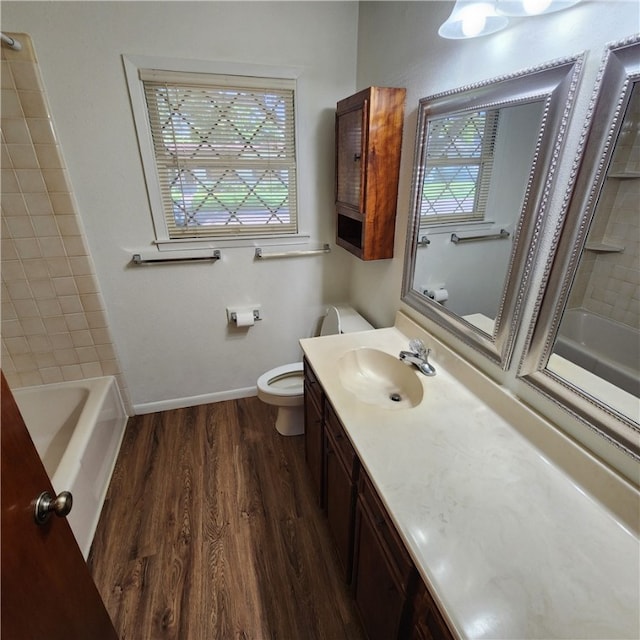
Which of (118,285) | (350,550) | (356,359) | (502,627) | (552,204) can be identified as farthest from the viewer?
(118,285)

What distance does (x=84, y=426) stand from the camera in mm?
1824

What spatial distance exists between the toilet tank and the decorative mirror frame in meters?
1.10

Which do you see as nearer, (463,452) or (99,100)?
(463,452)

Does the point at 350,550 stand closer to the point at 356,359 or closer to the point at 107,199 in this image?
the point at 356,359

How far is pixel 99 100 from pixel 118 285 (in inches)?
37.6

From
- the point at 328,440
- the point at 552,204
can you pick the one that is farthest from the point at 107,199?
the point at 552,204

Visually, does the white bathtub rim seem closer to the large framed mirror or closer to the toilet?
the toilet

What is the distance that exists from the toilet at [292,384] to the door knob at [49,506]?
1245mm

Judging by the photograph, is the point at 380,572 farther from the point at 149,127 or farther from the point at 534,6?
the point at 149,127

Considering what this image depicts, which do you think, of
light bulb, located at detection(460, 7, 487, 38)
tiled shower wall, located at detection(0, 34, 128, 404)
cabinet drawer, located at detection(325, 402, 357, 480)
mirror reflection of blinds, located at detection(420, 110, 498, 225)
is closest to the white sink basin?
cabinet drawer, located at detection(325, 402, 357, 480)

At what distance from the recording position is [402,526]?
0.83 m

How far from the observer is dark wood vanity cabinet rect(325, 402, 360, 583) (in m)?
1.20

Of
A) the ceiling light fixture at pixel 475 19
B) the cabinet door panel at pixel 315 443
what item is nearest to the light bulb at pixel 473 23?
the ceiling light fixture at pixel 475 19

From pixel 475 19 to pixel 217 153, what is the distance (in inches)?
54.8
